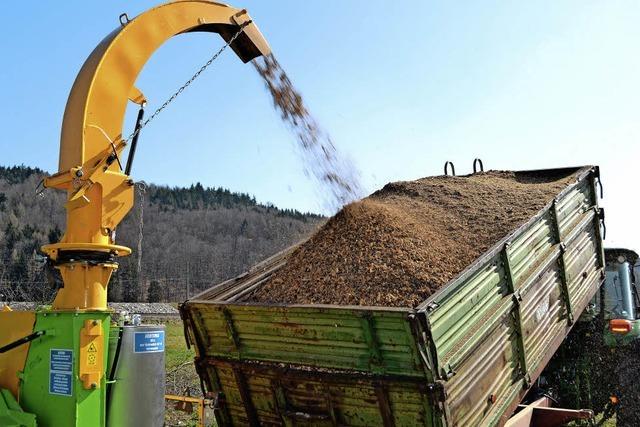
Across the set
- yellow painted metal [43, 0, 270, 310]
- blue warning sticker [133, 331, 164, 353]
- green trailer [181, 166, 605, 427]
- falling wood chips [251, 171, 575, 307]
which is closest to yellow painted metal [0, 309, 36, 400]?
yellow painted metal [43, 0, 270, 310]

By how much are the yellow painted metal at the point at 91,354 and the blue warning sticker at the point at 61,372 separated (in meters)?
0.08

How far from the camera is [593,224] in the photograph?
6.52m

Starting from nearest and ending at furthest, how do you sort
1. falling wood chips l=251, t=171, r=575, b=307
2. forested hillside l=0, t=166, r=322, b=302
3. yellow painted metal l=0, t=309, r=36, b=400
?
1. yellow painted metal l=0, t=309, r=36, b=400
2. falling wood chips l=251, t=171, r=575, b=307
3. forested hillside l=0, t=166, r=322, b=302

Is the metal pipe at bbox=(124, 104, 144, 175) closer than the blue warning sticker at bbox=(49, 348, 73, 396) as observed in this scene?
No

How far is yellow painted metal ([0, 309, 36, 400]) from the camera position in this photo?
3379 millimetres

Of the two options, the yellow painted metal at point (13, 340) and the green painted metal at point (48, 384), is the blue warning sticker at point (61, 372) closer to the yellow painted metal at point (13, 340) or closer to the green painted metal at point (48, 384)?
the green painted metal at point (48, 384)

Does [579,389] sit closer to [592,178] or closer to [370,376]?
[592,178]

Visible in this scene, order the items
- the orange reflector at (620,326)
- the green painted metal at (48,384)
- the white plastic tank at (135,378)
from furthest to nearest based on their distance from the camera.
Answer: the orange reflector at (620,326), the white plastic tank at (135,378), the green painted metal at (48,384)

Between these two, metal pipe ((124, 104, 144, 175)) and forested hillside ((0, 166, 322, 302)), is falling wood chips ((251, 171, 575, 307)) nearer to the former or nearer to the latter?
metal pipe ((124, 104, 144, 175))

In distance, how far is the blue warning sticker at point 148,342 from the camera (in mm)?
3357

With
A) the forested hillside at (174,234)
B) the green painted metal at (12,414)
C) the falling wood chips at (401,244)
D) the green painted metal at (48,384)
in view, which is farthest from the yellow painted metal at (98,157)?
the forested hillside at (174,234)

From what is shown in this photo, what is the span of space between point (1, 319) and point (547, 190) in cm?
504

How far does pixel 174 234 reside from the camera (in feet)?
266

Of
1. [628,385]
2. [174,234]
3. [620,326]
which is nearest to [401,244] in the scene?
[620,326]
